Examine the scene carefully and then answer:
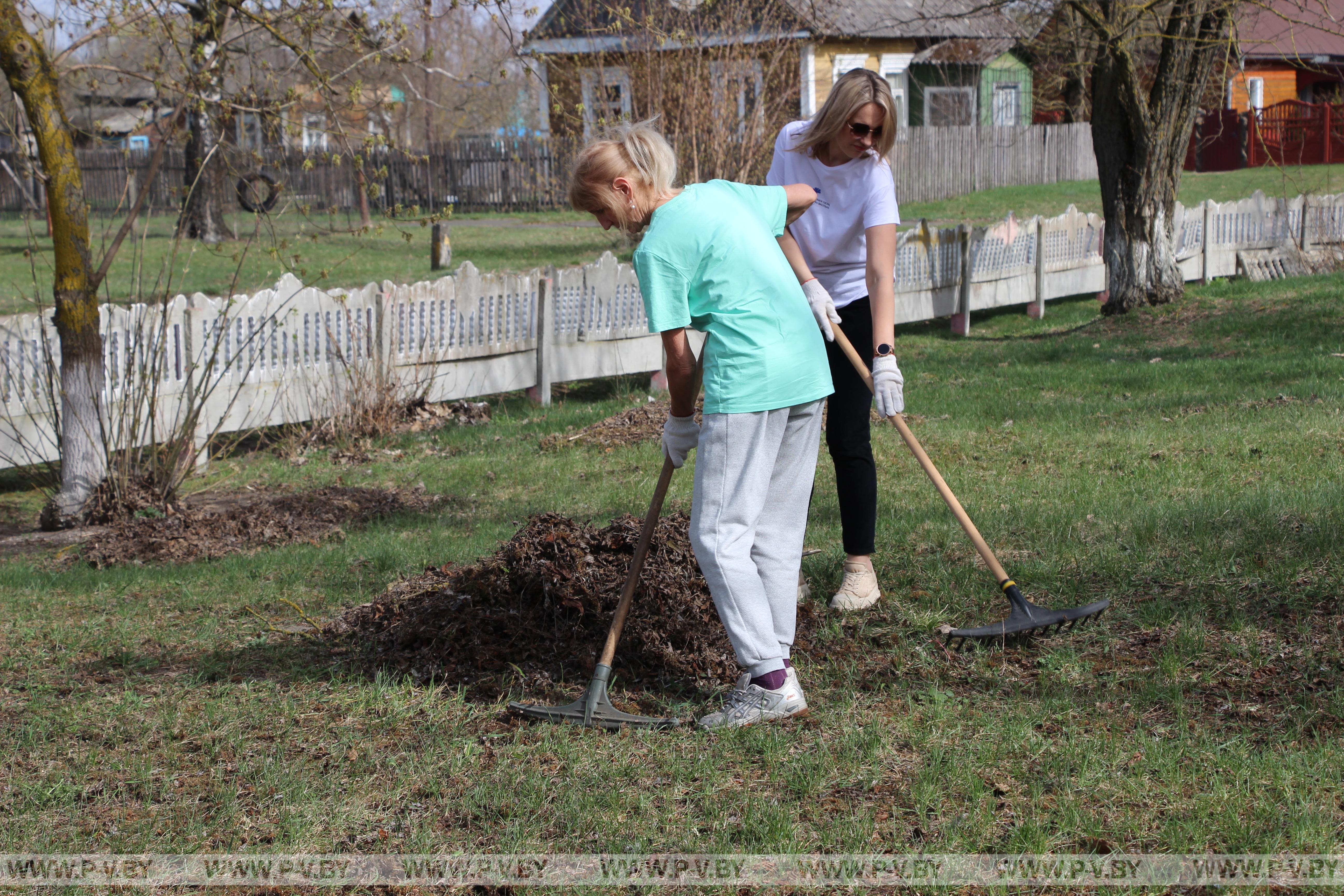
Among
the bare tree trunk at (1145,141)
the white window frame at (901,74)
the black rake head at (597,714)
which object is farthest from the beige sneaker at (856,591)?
the white window frame at (901,74)

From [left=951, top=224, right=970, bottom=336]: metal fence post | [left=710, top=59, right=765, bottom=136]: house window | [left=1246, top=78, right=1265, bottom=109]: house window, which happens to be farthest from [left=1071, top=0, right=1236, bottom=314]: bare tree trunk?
[left=1246, top=78, right=1265, bottom=109]: house window

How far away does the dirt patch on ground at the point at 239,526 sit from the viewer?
6191mm

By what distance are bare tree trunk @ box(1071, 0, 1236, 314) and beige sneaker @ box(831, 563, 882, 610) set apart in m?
8.64

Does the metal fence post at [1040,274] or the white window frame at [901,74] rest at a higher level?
the white window frame at [901,74]

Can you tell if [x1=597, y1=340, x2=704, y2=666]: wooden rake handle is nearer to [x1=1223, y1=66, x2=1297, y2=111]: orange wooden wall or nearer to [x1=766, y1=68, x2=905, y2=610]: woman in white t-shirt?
[x1=766, y1=68, x2=905, y2=610]: woman in white t-shirt

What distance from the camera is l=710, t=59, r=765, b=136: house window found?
1616cm

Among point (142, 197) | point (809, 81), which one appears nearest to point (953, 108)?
point (809, 81)

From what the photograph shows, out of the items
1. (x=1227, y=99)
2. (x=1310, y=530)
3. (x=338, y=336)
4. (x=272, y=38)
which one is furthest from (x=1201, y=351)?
(x=1227, y=99)

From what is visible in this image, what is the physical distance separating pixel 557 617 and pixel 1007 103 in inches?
1259

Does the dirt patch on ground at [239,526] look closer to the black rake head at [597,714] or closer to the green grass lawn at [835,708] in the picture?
the green grass lawn at [835,708]

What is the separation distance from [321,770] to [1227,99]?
128 ft

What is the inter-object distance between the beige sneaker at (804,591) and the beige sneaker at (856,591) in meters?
0.12

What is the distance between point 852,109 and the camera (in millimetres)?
3887

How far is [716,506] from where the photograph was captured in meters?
3.36
